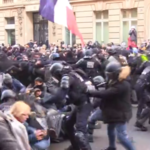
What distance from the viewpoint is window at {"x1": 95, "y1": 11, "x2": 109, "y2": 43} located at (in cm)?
2445

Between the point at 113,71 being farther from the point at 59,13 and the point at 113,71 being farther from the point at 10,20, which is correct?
the point at 10,20

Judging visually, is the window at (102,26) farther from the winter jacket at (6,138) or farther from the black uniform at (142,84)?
the winter jacket at (6,138)

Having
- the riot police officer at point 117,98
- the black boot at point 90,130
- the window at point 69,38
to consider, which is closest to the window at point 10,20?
the window at point 69,38

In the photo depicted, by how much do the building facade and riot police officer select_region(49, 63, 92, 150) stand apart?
1617cm

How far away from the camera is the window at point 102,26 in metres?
24.5

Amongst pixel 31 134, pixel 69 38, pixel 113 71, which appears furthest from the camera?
pixel 69 38

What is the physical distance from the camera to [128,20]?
23156mm

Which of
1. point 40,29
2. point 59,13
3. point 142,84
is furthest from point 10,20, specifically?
point 142,84

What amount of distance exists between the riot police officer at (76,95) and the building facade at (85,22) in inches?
637

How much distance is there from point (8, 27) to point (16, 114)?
88.3 feet

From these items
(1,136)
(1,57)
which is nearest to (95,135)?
(1,57)

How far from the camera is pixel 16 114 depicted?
3.43 m

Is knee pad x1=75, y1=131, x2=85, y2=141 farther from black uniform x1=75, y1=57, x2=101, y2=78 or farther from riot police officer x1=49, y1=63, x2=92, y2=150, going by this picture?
black uniform x1=75, y1=57, x2=101, y2=78

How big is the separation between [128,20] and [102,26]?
Answer: 6.54ft
